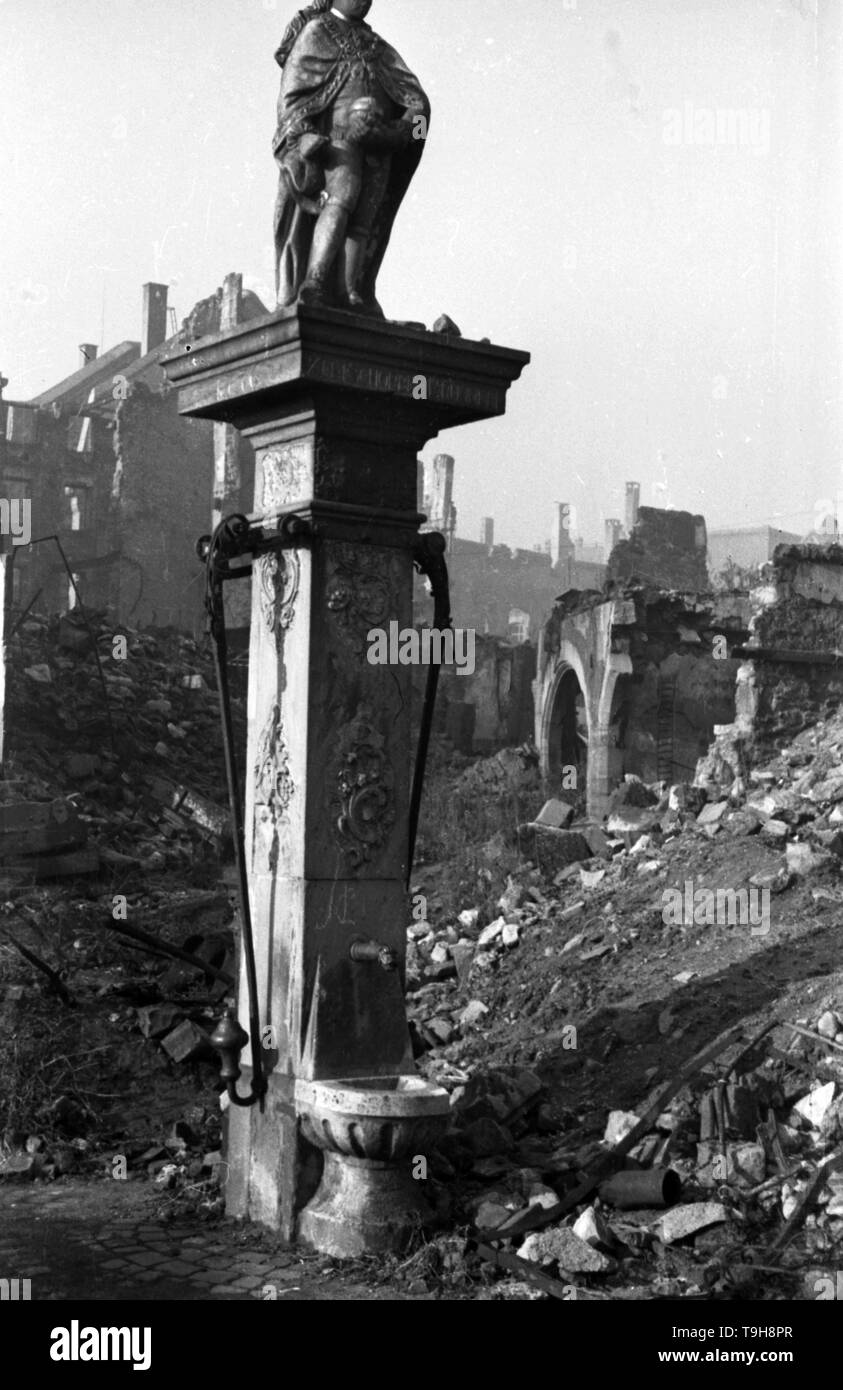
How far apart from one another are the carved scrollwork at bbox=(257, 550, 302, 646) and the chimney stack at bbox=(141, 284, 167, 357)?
35.0 metres

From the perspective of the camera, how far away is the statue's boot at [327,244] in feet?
18.7

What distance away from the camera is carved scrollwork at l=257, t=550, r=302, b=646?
562cm

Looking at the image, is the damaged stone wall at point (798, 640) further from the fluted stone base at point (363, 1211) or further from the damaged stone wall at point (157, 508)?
the damaged stone wall at point (157, 508)

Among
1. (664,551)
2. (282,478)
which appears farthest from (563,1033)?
(664,551)

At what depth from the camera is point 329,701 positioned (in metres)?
5.55

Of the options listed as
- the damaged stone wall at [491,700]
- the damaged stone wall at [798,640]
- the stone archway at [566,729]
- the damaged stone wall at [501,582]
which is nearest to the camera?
the damaged stone wall at [798,640]

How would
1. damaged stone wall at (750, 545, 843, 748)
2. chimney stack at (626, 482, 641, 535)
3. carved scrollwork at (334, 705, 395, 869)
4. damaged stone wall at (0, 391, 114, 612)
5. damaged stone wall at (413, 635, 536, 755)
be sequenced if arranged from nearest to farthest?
carved scrollwork at (334, 705, 395, 869) < damaged stone wall at (750, 545, 843, 748) < damaged stone wall at (413, 635, 536, 755) < damaged stone wall at (0, 391, 114, 612) < chimney stack at (626, 482, 641, 535)

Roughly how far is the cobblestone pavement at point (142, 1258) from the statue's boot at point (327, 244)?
3516 mm

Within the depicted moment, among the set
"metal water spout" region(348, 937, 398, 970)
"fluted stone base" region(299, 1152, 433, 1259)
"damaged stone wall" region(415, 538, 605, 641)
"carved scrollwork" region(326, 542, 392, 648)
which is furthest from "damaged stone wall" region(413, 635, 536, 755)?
"fluted stone base" region(299, 1152, 433, 1259)

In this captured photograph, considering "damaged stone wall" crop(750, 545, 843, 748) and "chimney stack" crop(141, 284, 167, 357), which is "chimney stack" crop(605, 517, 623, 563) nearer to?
"chimney stack" crop(141, 284, 167, 357)

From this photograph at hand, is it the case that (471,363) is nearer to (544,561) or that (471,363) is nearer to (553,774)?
(553,774)

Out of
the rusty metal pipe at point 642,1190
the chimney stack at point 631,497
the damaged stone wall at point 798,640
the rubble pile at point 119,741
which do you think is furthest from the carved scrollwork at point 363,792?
the chimney stack at point 631,497

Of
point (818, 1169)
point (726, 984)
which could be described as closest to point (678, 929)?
point (726, 984)

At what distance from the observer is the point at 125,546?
3419 centimetres
